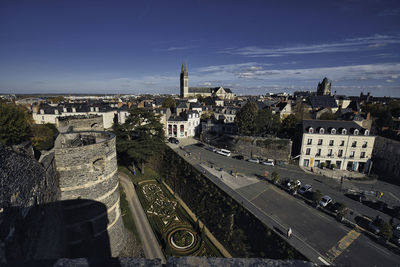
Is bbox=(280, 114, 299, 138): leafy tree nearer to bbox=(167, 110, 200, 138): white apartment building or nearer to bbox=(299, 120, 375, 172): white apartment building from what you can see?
bbox=(299, 120, 375, 172): white apartment building

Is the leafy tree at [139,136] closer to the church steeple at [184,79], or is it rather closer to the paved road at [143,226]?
the paved road at [143,226]

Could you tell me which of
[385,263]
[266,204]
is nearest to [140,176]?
[266,204]

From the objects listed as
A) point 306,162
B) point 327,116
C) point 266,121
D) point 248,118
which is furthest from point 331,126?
point 327,116

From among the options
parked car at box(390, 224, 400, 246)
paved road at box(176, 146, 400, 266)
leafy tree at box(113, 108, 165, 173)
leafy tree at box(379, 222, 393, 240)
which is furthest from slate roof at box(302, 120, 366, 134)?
leafy tree at box(113, 108, 165, 173)

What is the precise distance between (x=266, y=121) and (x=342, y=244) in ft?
80.8

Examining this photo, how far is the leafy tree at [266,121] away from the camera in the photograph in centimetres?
3706

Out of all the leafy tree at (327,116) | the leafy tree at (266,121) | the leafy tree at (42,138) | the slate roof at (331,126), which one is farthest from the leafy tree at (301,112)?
the leafy tree at (42,138)

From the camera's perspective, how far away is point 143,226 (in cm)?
2045

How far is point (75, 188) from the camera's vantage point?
12117 mm

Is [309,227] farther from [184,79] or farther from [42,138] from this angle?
[184,79]

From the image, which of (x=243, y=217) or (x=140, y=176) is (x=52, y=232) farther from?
(x=140, y=176)

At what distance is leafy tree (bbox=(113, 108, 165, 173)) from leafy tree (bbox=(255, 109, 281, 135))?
1913cm

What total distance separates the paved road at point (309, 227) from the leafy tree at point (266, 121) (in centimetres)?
1425

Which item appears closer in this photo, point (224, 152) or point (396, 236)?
point (396, 236)
